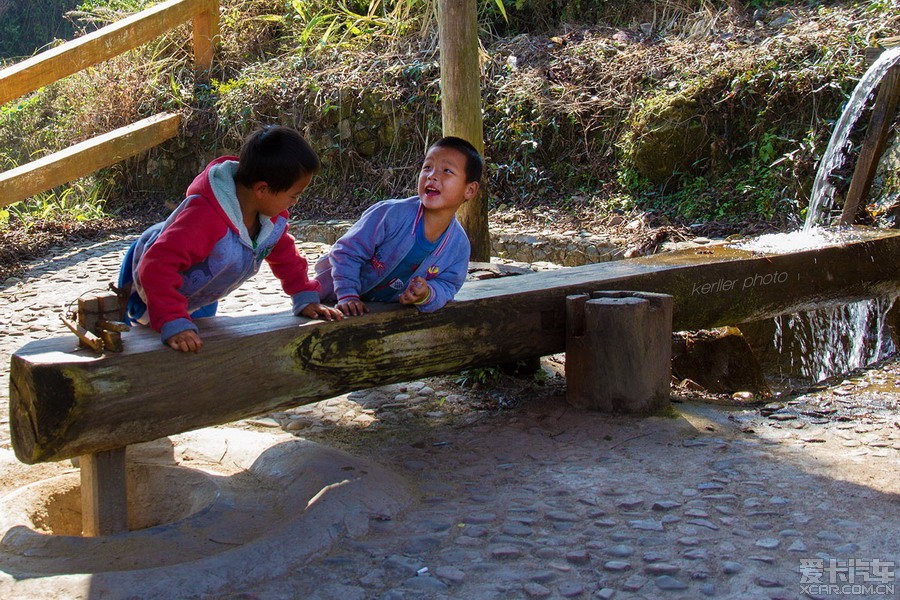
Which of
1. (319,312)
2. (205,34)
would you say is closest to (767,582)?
(319,312)

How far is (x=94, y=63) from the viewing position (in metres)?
8.09

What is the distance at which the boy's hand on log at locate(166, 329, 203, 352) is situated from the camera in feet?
9.13

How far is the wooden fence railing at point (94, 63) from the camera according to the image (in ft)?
24.4

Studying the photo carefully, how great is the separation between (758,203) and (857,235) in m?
1.68

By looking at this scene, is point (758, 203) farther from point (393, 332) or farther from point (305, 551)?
point (305, 551)

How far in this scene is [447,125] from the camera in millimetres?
5113

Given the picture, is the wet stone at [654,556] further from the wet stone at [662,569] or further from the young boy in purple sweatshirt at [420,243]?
the young boy in purple sweatshirt at [420,243]

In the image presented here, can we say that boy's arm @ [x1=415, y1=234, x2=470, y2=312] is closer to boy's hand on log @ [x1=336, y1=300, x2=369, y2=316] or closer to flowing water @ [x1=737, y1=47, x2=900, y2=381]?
boy's hand on log @ [x1=336, y1=300, x2=369, y2=316]

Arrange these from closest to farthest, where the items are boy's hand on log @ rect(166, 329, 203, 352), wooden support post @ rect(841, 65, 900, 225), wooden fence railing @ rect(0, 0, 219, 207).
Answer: boy's hand on log @ rect(166, 329, 203, 352) < wooden support post @ rect(841, 65, 900, 225) < wooden fence railing @ rect(0, 0, 219, 207)

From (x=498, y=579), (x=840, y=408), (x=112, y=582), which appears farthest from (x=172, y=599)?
(x=840, y=408)

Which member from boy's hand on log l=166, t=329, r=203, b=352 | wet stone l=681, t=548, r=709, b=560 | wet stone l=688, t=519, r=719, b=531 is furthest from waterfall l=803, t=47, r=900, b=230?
boy's hand on log l=166, t=329, r=203, b=352

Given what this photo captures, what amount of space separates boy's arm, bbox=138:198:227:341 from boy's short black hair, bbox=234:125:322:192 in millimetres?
205

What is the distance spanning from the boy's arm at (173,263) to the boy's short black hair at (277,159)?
0.67 feet

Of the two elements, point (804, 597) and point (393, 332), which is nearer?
point (804, 597)
